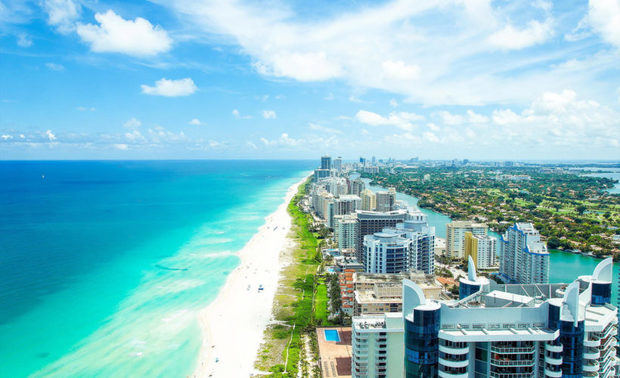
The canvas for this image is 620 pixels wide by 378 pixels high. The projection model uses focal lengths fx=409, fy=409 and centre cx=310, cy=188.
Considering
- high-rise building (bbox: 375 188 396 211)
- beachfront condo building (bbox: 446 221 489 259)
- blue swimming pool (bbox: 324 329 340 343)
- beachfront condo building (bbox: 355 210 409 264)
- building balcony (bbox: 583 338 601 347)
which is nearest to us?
building balcony (bbox: 583 338 601 347)

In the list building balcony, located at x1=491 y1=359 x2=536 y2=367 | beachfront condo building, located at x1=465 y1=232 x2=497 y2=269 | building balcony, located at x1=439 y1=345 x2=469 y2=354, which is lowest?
beachfront condo building, located at x1=465 y1=232 x2=497 y2=269

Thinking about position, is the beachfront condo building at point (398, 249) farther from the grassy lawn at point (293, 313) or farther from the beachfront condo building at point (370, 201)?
the beachfront condo building at point (370, 201)

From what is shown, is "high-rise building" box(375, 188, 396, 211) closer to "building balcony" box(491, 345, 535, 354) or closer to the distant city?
the distant city

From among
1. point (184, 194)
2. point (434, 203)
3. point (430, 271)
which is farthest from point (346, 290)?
point (184, 194)

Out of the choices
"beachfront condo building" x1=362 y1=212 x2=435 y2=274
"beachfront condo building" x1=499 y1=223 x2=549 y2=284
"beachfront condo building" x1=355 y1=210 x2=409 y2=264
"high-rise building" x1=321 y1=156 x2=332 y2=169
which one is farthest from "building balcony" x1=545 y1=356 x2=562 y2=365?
"high-rise building" x1=321 y1=156 x2=332 y2=169

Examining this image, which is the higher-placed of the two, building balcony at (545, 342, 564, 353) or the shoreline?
building balcony at (545, 342, 564, 353)

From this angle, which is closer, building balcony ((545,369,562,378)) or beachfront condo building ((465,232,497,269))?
building balcony ((545,369,562,378))
